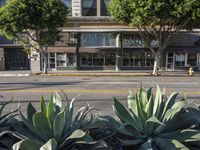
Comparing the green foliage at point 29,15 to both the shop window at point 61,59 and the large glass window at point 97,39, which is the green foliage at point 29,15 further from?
the shop window at point 61,59

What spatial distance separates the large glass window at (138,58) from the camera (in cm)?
4134

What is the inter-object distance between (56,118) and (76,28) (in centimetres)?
3798

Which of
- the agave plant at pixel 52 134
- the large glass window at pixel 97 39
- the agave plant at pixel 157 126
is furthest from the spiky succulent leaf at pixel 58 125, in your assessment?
the large glass window at pixel 97 39

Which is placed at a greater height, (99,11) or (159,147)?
(99,11)

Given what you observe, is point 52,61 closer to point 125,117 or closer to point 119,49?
point 119,49

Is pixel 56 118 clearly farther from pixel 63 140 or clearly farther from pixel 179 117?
pixel 179 117

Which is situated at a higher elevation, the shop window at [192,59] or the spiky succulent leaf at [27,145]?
the shop window at [192,59]

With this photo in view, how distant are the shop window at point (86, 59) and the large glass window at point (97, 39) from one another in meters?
1.30

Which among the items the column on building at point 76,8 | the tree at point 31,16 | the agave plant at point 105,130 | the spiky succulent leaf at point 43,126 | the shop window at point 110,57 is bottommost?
the agave plant at point 105,130

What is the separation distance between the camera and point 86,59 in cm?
4178

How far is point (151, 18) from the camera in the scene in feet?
96.2

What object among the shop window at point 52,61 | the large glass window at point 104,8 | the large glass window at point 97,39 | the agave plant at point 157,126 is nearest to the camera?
the agave plant at point 157,126

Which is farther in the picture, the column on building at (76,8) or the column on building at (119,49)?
the column on building at (76,8)

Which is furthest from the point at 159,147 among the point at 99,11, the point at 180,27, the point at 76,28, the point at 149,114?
the point at 99,11
